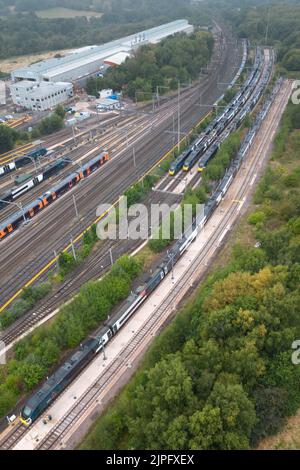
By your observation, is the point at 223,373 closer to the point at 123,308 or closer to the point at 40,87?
the point at 123,308

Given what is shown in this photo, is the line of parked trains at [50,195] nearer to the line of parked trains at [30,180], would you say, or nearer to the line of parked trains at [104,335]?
the line of parked trains at [30,180]

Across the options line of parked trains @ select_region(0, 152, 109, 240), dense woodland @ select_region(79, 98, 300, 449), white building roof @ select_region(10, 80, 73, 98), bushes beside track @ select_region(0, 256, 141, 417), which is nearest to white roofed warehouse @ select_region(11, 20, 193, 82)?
white building roof @ select_region(10, 80, 73, 98)

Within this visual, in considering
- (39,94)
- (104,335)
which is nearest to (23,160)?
(39,94)

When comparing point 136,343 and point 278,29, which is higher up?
point 278,29

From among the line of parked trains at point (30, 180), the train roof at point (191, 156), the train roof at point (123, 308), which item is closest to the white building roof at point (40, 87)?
the line of parked trains at point (30, 180)
